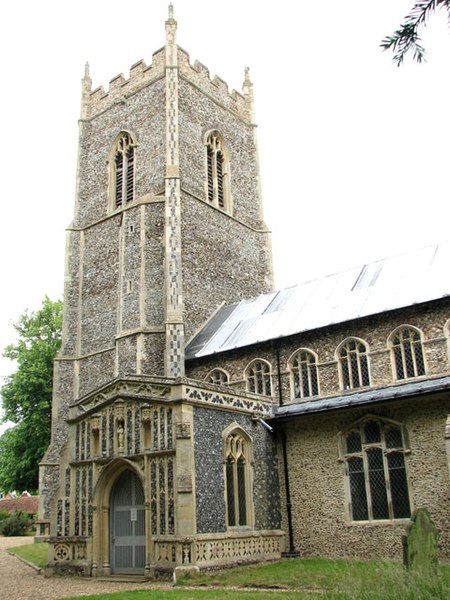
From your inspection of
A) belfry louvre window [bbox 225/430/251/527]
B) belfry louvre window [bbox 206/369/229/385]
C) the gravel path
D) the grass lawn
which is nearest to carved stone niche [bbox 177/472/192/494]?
belfry louvre window [bbox 225/430/251/527]

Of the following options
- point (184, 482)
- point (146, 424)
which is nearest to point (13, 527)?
point (146, 424)

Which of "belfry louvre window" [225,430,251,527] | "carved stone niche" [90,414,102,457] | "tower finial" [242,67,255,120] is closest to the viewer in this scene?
"belfry louvre window" [225,430,251,527]

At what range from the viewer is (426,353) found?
59.3 feet

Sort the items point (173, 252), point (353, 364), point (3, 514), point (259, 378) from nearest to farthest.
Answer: point (353, 364)
point (259, 378)
point (173, 252)
point (3, 514)

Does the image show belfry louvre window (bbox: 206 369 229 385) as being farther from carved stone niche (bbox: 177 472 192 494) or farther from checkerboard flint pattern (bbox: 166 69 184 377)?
carved stone niche (bbox: 177 472 192 494)

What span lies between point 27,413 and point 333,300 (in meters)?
20.0

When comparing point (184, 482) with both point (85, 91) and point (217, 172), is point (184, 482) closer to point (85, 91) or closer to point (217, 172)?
point (217, 172)

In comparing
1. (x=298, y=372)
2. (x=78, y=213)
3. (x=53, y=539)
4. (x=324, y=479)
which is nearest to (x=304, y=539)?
(x=324, y=479)

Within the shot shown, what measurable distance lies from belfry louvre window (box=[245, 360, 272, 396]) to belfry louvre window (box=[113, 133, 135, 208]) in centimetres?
1090

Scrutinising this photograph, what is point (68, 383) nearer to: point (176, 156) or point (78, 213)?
point (78, 213)

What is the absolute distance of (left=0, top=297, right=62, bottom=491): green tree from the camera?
109 ft

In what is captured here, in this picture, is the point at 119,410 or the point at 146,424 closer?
the point at 146,424

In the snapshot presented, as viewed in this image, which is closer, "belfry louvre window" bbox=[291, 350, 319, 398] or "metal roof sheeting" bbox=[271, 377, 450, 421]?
"metal roof sheeting" bbox=[271, 377, 450, 421]

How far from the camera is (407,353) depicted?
18.6 m
